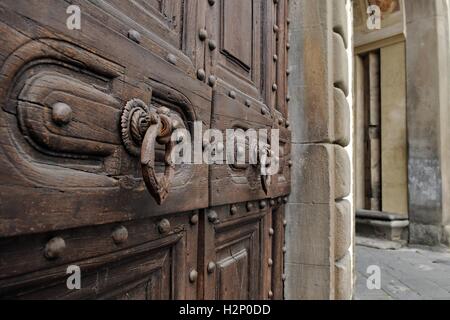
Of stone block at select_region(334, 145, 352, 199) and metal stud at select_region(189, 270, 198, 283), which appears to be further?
stone block at select_region(334, 145, 352, 199)

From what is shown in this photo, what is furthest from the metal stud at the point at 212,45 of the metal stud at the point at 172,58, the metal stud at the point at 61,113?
the metal stud at the point at 61,113

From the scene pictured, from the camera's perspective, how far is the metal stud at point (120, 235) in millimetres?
566

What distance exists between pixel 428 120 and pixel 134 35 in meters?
5.11

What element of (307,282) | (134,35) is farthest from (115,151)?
(307,282)

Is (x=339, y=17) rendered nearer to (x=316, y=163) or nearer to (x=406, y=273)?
(x=316, y=163)

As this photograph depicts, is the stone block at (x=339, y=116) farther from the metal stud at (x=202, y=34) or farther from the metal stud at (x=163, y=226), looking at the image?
the metal stud at (x=163, y=226)

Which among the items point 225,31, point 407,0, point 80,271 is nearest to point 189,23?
point 225,31

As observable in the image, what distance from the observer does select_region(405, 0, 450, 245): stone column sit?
4621 mm

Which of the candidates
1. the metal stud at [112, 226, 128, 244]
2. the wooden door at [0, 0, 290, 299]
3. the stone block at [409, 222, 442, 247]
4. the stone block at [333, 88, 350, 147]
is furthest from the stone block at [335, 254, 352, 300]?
the stone block at [409, 222, 442, 247]

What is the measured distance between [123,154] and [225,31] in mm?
607

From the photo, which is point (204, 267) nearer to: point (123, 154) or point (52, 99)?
point (123, 154)

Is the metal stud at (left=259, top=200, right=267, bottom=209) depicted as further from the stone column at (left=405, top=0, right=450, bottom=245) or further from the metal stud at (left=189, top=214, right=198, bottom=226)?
the stone column at (left=405, top=0, right=450, bottom=245)

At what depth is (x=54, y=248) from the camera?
0.45 meters

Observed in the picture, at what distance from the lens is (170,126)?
1.84ft
